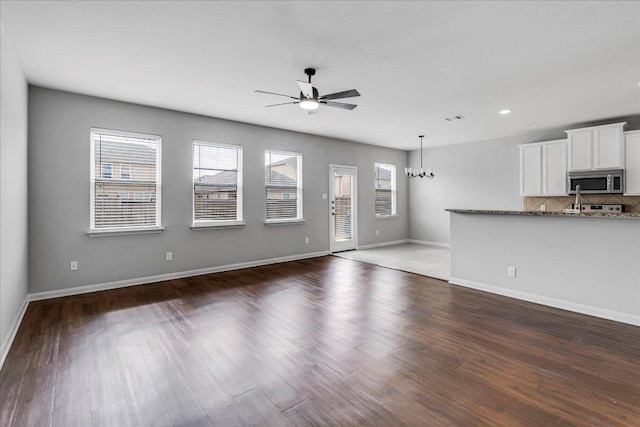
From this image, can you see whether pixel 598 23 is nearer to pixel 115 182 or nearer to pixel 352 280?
pixel 352 280

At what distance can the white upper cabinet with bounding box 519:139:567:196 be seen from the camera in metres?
5.97

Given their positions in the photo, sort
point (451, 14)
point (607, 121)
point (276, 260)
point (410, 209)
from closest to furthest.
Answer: point (451, 14) → point (607, 121) → point (276, 260) → point (410, 209)

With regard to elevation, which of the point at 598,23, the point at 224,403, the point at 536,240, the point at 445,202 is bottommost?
the point at 224,403

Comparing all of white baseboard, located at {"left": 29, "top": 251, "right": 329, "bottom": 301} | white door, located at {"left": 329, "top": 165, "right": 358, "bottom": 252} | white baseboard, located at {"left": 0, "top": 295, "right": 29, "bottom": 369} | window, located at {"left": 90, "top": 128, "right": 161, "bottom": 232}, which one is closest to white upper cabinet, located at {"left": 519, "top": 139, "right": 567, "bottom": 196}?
white door, located at {"left": 329, "top": 165, "right": 358, "bottom": 252}

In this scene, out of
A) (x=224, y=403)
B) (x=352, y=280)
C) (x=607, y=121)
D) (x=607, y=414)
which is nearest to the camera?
(x=607, y=414)

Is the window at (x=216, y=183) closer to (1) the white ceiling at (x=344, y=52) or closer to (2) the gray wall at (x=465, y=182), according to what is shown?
(1) the white ceiling at (x=344, y=52)

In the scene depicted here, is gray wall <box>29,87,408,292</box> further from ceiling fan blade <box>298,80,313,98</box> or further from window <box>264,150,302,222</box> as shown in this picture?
ceiling fan blade <box>298,80,313,98</box>

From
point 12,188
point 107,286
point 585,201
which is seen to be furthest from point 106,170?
point 585,201

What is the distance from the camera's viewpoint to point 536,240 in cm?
386

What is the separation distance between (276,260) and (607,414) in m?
5.23

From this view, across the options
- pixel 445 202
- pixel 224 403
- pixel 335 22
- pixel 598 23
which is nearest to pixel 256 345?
pixel 224 403

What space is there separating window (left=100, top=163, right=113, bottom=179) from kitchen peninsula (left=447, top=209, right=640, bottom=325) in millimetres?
5082

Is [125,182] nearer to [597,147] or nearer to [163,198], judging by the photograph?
[163,198]

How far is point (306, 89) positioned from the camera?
10.4 feet
